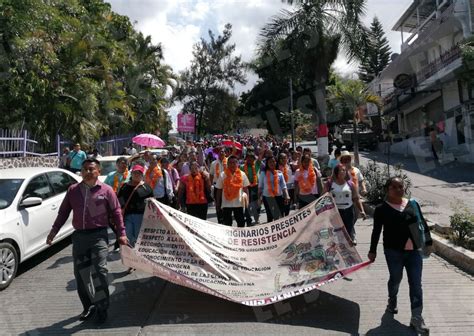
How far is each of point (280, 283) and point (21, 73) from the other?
1417cm

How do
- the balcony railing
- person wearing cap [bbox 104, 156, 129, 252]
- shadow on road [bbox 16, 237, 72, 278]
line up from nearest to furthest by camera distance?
1. shadow on road [bbox 16, 237, 72, 278]
2. person wearing cap [bbox 104, 156, 129, 252]
3. the balcony railing

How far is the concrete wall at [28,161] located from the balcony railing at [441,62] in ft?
56.6

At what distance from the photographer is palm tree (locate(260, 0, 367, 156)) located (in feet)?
57.4

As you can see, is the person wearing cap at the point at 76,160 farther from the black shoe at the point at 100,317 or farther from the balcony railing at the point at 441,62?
the balcony railing at the point at 441,62

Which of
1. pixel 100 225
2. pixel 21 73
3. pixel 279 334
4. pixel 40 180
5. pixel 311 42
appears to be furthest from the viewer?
pixel 311 42

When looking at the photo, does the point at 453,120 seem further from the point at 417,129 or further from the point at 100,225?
the point at 100,225

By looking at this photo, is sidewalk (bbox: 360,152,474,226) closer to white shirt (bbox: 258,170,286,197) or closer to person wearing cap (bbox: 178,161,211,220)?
white shirt (bbox: 258,170,286,197)

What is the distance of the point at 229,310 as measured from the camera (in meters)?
5.18

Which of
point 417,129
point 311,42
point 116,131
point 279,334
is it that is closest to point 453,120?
point 417,129

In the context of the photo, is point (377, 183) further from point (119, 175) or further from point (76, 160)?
point (76, 160)

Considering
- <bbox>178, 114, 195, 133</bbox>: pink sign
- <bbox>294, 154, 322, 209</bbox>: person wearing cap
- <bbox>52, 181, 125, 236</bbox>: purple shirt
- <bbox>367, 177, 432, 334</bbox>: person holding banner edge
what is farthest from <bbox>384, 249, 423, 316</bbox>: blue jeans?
<bbox>178, 114, 195, 133</bbox>: pink sign

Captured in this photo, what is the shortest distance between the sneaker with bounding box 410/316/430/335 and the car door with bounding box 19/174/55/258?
17.1 ft

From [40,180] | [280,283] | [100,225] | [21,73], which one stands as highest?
[21,73]

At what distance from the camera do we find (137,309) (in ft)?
17.3
